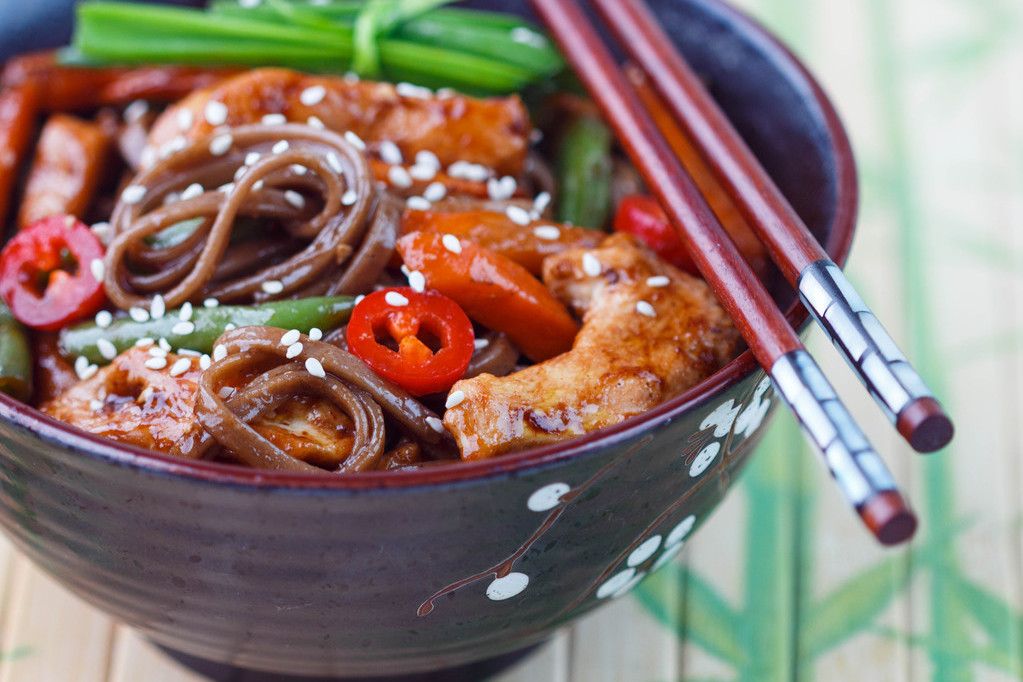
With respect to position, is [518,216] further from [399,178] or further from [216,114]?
[216,114]

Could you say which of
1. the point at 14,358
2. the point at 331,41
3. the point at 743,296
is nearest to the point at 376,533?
the point at 743,296

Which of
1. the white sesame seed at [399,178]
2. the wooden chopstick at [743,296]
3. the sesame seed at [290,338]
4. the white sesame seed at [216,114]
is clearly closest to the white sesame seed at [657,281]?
the wooden chopstick at [743,296]

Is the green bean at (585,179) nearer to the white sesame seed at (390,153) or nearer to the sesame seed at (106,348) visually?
the white sesame seed at (390,153)

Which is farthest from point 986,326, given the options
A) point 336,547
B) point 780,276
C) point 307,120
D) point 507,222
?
point 336,547

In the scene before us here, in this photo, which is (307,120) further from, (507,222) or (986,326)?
(986,326)

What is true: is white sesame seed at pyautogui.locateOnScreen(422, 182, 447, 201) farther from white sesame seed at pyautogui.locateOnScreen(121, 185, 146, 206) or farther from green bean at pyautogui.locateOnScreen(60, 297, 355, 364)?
white sesame seed at pyautogui.locateOnScreen(121, 185, 146, 206)

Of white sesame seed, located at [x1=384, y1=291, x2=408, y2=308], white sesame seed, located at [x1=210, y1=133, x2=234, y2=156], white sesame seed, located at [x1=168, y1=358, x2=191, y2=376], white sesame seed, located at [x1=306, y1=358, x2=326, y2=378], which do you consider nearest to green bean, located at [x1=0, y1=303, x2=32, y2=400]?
white sesame seed, located at [x1=168, y1=358, x2=191, y2=376]
